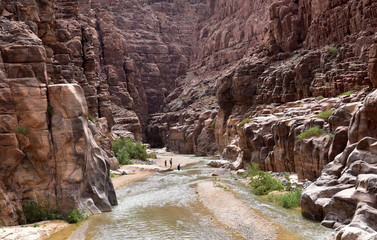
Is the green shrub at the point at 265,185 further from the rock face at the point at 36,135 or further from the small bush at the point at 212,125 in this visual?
the small bush at the point at 212,125

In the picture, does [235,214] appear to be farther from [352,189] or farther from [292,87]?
[292,87]

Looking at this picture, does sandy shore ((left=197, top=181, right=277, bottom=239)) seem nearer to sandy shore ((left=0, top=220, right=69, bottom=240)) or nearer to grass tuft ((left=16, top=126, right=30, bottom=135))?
sandy shore ((left=0, top=220, right=69, bottom=240))

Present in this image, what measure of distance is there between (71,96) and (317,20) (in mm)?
45339

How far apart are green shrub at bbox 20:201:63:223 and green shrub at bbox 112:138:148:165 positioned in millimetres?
34944

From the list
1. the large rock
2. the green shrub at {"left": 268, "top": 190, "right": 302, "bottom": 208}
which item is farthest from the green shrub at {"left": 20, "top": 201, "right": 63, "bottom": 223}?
the green shrub at {"left": 268, "top": 190, "right": 302, "bottom": 208}

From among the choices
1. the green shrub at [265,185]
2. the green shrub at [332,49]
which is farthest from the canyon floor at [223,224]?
the green shrub at [332,49]

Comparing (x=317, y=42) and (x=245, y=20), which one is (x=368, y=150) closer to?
(x=317, y=42)

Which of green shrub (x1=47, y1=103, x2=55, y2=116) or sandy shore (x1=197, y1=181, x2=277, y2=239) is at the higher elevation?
green shrub (x1=47, y1=103, x2=55, y2=116)

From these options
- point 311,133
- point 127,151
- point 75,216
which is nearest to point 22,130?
point 75,216

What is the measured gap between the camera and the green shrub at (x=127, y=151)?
2244 inches

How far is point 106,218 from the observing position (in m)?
22.5

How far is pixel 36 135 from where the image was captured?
21.1 metres

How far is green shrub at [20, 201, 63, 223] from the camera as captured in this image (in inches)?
798

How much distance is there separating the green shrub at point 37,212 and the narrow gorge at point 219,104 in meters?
0.30
